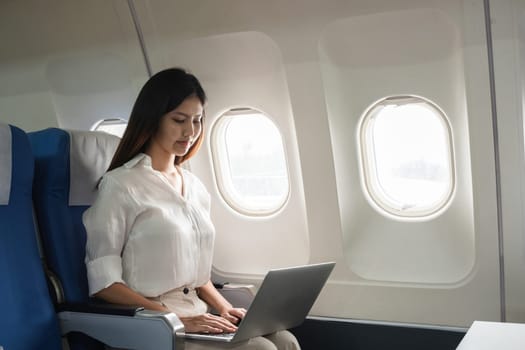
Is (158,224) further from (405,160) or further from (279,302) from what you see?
(405,160)

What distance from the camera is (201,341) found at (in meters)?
2.62

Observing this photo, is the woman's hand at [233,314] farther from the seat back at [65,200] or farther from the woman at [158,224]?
the seat back at [65,200]

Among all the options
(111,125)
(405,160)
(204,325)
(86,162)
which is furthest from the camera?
(111,125)

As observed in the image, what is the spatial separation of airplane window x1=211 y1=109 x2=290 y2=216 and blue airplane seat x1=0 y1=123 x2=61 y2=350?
1.37 metres

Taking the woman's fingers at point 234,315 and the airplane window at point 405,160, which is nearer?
the woman's fingers at point 234,315

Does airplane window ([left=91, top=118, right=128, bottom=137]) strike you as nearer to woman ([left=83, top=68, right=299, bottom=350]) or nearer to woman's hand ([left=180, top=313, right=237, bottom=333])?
woman ([left=83, top=68, right=299, bottom=350])

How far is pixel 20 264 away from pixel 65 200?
1.05 ft

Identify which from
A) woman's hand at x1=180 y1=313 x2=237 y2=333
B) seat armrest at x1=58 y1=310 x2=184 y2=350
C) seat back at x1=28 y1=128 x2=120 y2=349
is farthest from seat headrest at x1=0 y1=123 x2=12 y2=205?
woman's hand at x1=180 y1=313 x2=237 y2=333

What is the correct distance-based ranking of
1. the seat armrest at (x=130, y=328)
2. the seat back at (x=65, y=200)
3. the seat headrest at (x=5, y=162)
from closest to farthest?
the seat armrest at (x=130, y=328)
the seat headrest at (x=5, y=162)
the seat back at (x=65, y=200)

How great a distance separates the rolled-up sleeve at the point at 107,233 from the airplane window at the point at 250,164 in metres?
1.21

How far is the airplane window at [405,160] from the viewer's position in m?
3.46

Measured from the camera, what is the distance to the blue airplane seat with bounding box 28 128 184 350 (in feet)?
8.64

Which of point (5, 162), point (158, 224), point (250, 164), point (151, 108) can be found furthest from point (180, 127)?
point (250, 164)

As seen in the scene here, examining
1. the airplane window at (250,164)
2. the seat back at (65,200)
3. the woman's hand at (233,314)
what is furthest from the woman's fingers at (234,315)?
the airplane window at (250,164)
